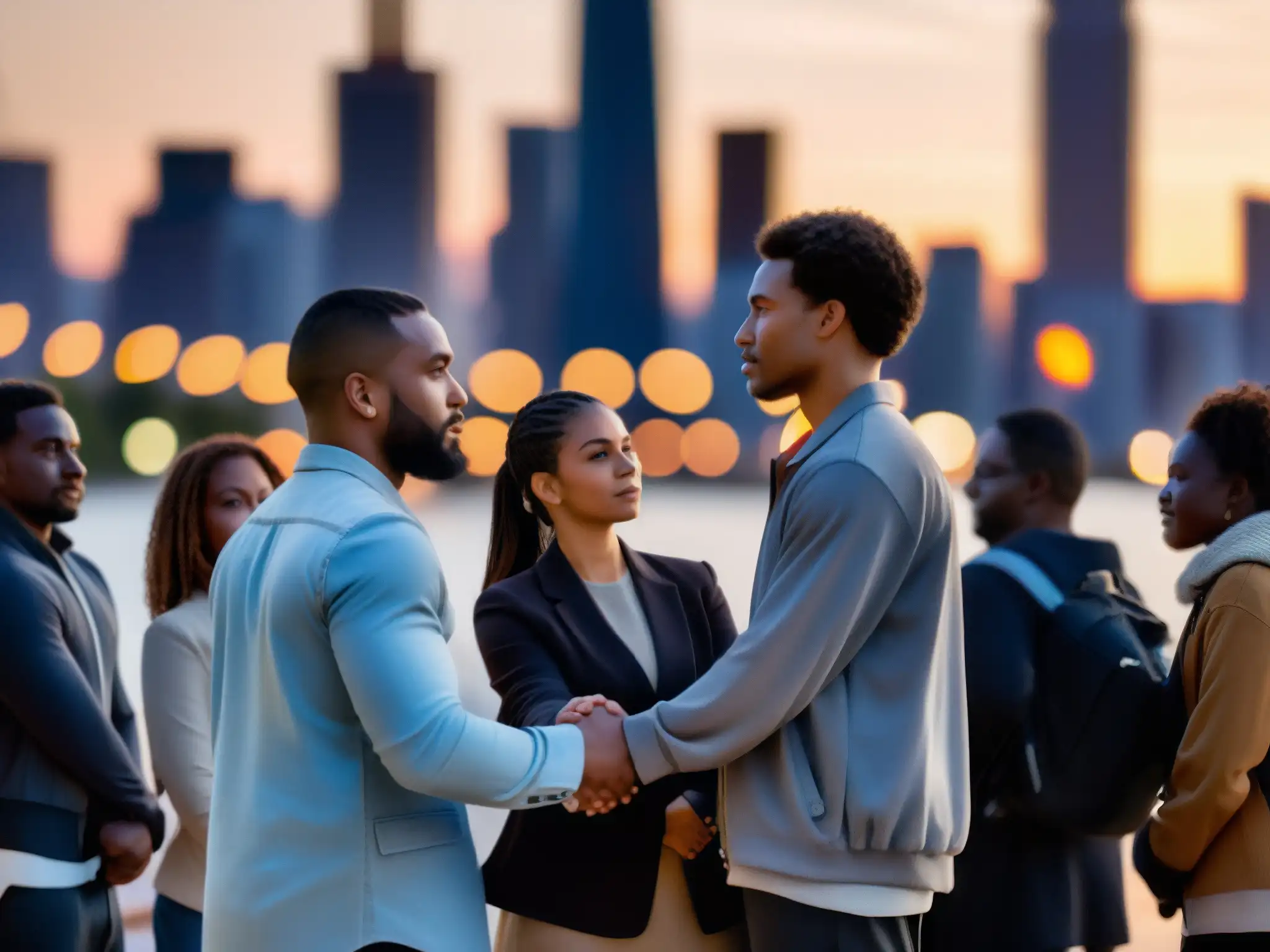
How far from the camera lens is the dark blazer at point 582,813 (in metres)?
3.11

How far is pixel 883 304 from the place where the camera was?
3.04 metres

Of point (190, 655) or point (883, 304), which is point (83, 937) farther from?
point (883, 304)

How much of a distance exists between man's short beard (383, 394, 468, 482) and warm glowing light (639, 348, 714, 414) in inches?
3197

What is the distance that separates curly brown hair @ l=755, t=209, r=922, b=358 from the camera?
3.02m

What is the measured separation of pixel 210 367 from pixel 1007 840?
230ft

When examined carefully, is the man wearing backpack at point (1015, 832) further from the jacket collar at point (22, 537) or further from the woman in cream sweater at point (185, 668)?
the jacket collar at point (22, 537)

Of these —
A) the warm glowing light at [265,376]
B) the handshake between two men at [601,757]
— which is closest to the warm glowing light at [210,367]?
the warm glowing light at [265,376]

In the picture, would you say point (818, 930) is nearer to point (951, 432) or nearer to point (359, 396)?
point (359, 396)

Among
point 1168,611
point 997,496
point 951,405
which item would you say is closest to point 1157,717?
point 997,496

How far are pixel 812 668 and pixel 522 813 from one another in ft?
2.32

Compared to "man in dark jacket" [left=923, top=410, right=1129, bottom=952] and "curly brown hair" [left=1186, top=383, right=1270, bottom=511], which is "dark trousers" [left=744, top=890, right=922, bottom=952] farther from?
"curly brown hair" [left=1186, top=383, right=1270, bottom=511]

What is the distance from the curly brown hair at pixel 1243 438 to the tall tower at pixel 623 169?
2995 inches

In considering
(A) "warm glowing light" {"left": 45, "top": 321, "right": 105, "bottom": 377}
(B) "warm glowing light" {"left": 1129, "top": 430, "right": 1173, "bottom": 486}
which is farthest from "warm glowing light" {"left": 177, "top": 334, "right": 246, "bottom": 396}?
(B) "warm glowing light" {"left": 1129, "top": 430, "right": 1173, "bottom": 486}

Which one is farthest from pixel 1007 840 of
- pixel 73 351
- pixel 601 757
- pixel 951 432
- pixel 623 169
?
pixel 951 432
